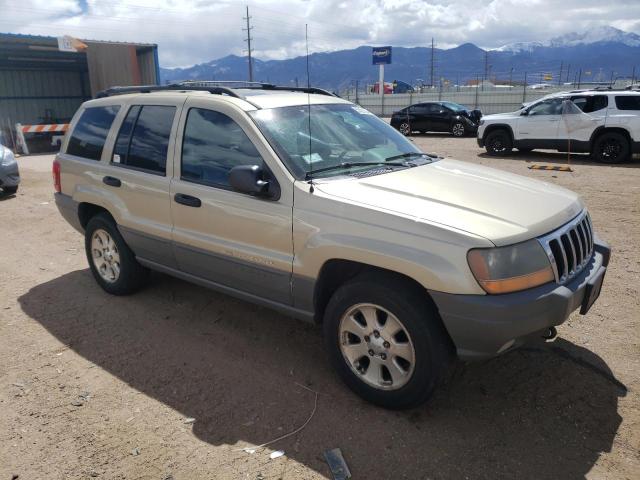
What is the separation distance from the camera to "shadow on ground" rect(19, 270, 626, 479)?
278 centimetres

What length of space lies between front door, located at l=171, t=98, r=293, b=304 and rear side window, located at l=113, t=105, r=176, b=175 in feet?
0.68

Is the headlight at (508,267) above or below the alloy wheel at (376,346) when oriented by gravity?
above

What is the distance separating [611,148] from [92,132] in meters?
12.4

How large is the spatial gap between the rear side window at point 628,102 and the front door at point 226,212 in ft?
40.1

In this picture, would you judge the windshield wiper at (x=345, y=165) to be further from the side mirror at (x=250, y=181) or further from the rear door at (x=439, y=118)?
the rear door at (x=439, y=118)

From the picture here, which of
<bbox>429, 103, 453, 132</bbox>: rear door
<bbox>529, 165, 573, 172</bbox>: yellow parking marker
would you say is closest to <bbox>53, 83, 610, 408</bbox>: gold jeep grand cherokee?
<bbox>529, 165, 573, 172</bbox>: yellow parking marker

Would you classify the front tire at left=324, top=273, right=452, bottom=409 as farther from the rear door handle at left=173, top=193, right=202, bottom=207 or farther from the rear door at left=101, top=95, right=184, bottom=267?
the rear door at left=101, top=95, right=184, bottom=267

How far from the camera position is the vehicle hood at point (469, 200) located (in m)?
2.78

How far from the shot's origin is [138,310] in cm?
469

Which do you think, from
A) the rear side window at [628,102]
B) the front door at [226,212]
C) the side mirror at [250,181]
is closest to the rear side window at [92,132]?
the front door at [226,212]

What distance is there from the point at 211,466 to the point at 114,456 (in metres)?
0.55

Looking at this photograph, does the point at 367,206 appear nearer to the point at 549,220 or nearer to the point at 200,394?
the point at 549,220

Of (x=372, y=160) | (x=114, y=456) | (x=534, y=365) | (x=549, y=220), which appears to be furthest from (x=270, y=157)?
(x=534, y=365)

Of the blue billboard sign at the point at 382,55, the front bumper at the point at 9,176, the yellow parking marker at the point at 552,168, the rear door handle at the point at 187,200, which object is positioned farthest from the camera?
the blue billboard sign at the point at 382,55
